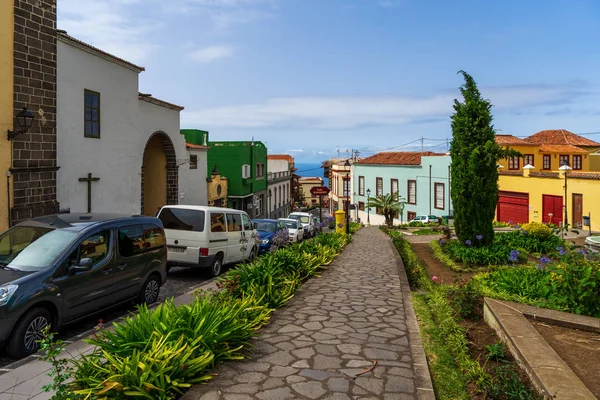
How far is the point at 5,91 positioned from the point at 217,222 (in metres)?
6.36

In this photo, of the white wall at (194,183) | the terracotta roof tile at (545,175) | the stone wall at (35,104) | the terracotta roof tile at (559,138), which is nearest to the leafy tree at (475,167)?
the stone wall at (35,104)

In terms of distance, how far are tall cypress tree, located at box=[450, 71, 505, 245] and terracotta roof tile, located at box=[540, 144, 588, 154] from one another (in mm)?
30543

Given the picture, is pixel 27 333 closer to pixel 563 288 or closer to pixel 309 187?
pixel 563 288

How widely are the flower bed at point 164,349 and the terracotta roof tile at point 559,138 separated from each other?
45.5 m

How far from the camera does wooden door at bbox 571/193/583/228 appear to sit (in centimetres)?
2730

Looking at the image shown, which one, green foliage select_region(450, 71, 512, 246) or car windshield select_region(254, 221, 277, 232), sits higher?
green foliage select_region(450, 71, 512, 246)

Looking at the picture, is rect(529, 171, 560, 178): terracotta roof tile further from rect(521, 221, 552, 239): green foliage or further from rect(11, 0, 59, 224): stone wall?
rect(11, 0, 59, 224): stone wall

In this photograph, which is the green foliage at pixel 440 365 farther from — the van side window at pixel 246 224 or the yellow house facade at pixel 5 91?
the yellow house facade at pixel 5 91

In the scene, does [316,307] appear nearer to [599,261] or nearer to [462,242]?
[599,261]

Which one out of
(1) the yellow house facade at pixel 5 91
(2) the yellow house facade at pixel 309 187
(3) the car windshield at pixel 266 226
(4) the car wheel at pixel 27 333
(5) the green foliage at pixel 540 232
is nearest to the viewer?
(4) the car wheel at pixel 27 333

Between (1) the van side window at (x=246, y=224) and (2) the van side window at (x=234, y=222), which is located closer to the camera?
(2) the van side window at (x=234, y=222)

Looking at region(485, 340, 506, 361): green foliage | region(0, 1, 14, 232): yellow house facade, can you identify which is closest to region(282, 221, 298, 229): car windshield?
region(0, 1, 14, 232): yellow house facade

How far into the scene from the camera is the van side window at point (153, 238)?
8977 millimetres

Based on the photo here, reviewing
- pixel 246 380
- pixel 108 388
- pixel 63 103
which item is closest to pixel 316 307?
pixel 246 380
